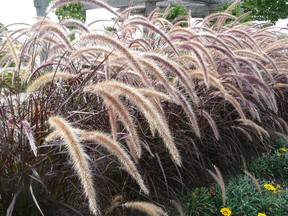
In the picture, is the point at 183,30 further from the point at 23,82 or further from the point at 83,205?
the point at 83,205

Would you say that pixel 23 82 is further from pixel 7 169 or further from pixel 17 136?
pixel 7 169

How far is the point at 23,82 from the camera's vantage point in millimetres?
2018

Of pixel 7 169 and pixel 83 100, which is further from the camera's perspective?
pixel 83 100

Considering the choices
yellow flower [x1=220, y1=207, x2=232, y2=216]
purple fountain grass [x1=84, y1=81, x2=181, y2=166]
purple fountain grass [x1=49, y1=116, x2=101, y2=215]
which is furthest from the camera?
yellow flower [x1=220, y1=207, x2=232, y2=216]

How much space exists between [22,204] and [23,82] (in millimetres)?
707

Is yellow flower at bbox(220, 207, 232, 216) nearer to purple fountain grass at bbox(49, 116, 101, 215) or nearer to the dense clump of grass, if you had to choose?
the dense clump of grass

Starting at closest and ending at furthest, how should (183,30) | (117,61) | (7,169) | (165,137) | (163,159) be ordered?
1. (165,137)
2. (7,169)
3. (117,61)
4. (163,159)
5. (183,30)

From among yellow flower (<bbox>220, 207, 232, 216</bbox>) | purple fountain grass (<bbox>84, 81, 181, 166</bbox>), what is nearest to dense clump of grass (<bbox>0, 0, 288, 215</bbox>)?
purple fountain grass (<bbox>84, 81, 181, 166</bbox>)

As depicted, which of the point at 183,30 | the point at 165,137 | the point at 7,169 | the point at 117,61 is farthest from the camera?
the point at 183,30

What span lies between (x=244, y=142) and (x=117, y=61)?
4.96 ft

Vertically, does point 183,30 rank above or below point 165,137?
above

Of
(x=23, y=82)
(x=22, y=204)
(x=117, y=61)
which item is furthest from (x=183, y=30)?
(x=22, y=204)

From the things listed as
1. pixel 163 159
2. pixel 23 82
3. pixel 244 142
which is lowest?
pixel 244 142

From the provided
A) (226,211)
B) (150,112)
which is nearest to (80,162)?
(150,112)
